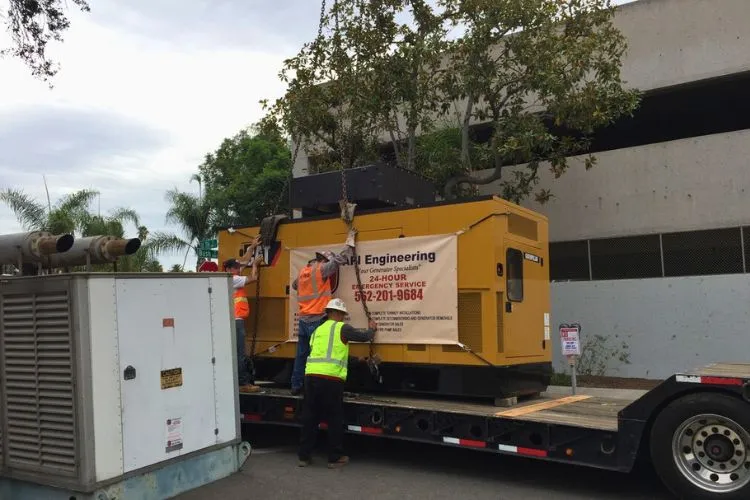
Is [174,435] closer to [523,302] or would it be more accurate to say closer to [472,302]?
[472,302]

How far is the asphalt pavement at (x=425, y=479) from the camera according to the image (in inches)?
241

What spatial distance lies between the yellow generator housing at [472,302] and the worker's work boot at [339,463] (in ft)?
2.97

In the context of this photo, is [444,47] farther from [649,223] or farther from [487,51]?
[649,223]

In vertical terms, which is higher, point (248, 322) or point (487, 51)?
point (487, 51)

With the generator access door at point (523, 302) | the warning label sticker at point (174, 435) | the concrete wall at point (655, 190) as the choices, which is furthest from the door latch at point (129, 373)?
the concrete wall at point (655, 190)

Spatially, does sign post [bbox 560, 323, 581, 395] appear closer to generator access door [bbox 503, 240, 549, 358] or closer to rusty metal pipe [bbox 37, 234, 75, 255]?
generator access door [bbox 503, 240, 549, 358]

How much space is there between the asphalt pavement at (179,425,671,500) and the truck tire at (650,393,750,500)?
0.66 meters

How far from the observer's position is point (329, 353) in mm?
7008

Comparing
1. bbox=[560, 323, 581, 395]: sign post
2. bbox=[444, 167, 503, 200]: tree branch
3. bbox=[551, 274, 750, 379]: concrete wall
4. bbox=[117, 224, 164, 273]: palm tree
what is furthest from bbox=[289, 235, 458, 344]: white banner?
Answer: bbox=[117, 224, 164, 273]: palm tree

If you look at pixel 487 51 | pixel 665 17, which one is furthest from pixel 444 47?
pixel 665 17

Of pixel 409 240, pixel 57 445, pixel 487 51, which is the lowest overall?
pixel 57 445

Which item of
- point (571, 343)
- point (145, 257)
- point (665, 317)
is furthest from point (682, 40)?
point (145, 257)

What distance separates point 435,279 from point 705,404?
9.48 feet

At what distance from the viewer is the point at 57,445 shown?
504 centimetres
